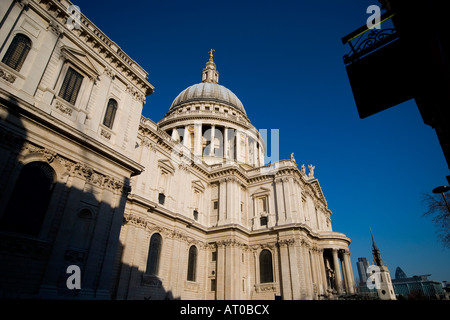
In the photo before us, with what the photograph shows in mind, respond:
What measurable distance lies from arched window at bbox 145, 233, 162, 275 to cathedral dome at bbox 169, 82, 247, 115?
1424 inches

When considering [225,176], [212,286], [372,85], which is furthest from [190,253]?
[372,85]

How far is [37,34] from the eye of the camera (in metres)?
14.8

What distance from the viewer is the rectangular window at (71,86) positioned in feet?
52.1

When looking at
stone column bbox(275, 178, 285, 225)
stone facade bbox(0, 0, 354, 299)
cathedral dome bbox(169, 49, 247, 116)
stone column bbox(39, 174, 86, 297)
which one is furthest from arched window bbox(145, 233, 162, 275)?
cathedral dome bbox(169, 49, 247, 116)

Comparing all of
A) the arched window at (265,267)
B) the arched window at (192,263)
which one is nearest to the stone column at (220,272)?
the arched window at (192,263)

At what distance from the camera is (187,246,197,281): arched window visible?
2939cm

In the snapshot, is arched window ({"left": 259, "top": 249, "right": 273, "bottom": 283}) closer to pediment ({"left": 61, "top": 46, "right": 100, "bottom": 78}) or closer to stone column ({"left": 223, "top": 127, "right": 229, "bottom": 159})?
stone column ({"left": 223, "top": 127, "right": 229, "bottom": 159})

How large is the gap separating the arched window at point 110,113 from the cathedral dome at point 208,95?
37.9m

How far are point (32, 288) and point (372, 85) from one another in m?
15.8

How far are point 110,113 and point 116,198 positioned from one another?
240 inches

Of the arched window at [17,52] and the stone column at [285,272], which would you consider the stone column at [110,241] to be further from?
the stone column at [285,272]
